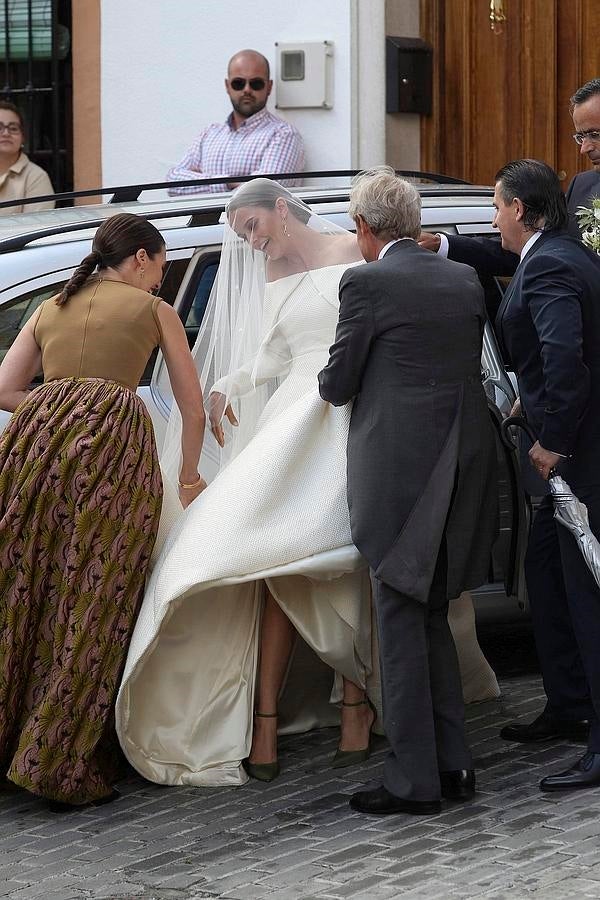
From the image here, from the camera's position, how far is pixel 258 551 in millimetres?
4828

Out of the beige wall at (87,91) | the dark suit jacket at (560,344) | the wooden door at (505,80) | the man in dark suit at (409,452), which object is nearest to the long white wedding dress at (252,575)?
the man in dark suit at (409,452)

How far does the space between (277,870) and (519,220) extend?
2.18m

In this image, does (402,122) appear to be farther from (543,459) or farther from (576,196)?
(543,459)

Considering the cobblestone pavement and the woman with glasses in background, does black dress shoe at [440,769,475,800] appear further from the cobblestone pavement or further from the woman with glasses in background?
the woman with glasses in background

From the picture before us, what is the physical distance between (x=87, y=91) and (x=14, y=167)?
5.56 feet

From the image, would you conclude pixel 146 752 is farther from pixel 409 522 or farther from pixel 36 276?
pixel 36 276

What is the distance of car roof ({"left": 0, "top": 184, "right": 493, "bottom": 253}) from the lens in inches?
222

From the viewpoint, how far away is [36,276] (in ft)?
17.8

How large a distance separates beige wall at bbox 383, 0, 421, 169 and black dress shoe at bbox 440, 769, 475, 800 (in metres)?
5.95

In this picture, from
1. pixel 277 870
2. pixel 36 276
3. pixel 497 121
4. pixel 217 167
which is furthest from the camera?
pixel 497 121

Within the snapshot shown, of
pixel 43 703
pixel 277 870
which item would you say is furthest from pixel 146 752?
pixel 277 870

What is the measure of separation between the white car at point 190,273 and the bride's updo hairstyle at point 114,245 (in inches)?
13.5

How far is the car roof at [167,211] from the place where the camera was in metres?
5.65

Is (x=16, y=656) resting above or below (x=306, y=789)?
above
